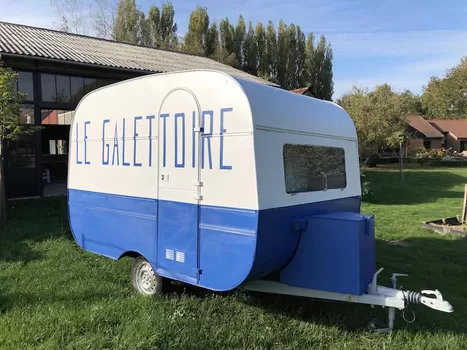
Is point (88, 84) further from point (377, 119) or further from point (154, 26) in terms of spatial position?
point (154, 26)

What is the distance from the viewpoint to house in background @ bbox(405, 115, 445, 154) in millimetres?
52659

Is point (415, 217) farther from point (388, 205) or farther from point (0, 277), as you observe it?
point (0, 277)

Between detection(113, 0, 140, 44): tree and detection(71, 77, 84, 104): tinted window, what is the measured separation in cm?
2318

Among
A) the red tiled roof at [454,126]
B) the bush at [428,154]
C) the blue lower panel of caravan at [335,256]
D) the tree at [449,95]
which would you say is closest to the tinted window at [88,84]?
the blue lower panel of caravan at [335,256]

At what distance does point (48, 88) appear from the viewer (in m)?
14.4

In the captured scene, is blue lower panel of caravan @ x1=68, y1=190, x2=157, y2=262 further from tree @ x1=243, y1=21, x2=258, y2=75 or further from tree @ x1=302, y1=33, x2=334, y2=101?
tree @ x1=302, y1=33, x2=334, y2=101

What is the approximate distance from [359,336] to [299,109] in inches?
96.8

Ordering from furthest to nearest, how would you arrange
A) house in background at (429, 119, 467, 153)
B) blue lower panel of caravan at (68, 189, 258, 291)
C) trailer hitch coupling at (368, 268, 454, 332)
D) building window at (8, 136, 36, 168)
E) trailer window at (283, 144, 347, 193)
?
house in background at (429, 119, 467, 153), building window at (8, 136, 36, 168), trailer window at (283, 144, 347, 193), blue lower panel of caravan at (68, 189, 258, 291), trailer hitch coupling at (368, 268, 454, 332)

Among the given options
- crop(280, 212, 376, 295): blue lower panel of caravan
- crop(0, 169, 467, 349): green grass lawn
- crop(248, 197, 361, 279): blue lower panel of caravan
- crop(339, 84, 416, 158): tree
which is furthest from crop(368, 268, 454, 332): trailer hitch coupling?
crop(339, 84, 416, 158): tree

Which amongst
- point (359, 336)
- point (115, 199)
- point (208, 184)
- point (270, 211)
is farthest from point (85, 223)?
point (359, 336)

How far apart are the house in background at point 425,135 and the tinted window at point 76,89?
44.2m

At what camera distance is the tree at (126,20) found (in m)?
36.9

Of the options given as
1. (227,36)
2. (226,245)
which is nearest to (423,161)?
(227,36)

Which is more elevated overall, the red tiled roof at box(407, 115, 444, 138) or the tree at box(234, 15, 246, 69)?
the tree at box(234, 15, 246, 69)
